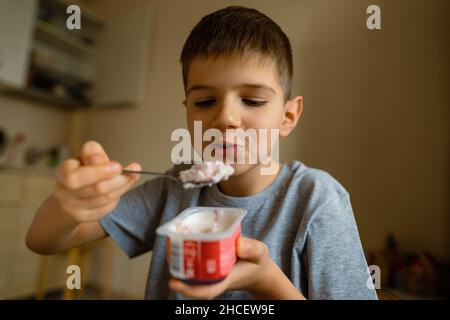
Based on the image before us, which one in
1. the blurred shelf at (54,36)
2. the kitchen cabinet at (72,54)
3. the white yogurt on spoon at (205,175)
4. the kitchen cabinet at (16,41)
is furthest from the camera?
the blurred shelf at (54,36)

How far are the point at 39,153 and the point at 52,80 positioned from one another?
1.61 feet

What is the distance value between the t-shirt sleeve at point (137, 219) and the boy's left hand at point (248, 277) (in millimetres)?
298

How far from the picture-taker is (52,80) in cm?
183

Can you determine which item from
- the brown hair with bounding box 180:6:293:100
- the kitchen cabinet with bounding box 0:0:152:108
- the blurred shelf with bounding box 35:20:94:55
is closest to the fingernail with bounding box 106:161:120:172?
the brown hair with bounding box 180:6:293:100

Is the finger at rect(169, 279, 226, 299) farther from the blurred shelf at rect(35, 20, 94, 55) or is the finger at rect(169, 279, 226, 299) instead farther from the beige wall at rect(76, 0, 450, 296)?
the blurred shelf at rect(35, 20, 94, 55)

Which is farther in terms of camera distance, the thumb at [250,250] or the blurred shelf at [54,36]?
the blurred shelf at [54,36]

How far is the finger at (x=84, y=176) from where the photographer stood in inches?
12.7

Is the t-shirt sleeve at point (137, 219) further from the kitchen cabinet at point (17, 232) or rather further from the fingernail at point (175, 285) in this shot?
the kitchen cabinet at point (17, 232)

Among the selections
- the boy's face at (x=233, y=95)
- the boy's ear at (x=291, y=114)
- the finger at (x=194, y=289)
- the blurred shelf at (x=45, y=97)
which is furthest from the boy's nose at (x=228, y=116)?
the blurred shelf at (x=45, y=97)

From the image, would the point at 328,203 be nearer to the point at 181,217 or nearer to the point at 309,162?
the point at 309,162

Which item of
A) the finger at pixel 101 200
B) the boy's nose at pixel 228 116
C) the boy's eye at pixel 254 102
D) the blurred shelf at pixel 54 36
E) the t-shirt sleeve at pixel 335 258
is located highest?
the blurred shelf at pixel 54 36

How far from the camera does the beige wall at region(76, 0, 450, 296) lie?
0.49 metres

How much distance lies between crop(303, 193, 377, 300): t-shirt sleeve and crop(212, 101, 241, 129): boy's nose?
20 centimetres

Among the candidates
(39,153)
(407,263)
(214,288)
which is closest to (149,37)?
(214,288)
